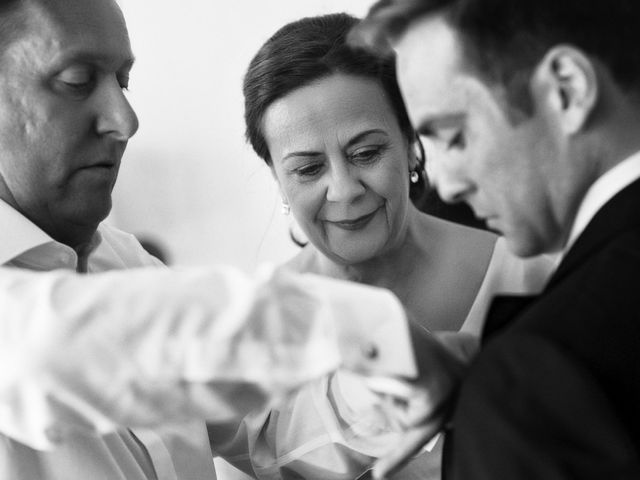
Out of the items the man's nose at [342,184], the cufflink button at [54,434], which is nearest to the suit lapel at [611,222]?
the cufflink button at [54,434]

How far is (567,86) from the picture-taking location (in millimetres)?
673

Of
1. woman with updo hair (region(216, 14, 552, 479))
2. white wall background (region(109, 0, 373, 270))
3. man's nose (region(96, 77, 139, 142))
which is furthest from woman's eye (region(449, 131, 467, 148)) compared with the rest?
white wall background (region(109, 0, 373, 270))

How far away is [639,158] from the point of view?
671 millimetres

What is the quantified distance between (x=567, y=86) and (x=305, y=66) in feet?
2.73

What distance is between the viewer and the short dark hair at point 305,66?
4.78 feet

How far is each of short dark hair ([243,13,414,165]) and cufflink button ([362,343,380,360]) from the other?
88cm

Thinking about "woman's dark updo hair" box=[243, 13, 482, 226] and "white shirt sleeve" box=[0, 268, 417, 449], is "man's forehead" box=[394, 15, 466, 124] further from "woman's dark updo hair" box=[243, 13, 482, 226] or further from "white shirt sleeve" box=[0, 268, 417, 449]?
"woman's dark updo hair" box=[243, 13, 482, 226]

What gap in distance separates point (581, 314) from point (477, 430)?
0.12 meters

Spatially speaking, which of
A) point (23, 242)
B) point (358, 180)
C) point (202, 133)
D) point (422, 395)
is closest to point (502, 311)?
point (422, 395)

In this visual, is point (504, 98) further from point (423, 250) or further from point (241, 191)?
point (241, 191)

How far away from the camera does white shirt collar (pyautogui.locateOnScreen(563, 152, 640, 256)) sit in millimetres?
671

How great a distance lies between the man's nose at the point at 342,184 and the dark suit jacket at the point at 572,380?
2.48 feet

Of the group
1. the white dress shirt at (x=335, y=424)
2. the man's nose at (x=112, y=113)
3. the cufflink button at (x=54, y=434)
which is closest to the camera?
the cufflink button at (x=54, y=434)

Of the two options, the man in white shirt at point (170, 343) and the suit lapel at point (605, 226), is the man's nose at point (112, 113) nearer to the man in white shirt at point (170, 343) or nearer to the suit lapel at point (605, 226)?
the man in white shirt at point (170, 343)
